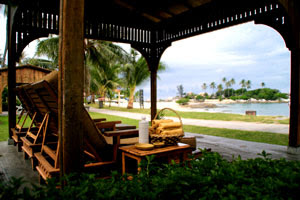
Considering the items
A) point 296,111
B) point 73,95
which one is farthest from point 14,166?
point 296,111

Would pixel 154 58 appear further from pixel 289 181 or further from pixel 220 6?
pixel 289 181

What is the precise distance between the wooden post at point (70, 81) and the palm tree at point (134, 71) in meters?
17.1

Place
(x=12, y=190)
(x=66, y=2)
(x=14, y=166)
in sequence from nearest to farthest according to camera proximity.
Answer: (x=12, y=190), (x=66, y=2), (x=14, y=166)

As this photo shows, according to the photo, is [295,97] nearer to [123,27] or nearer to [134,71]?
[123,27]

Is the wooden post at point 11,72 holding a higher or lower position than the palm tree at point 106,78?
lower

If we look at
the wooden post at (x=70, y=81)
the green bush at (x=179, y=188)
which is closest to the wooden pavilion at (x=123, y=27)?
the wooden post at (x=70, y=81)

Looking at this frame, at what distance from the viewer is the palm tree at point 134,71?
746 inches

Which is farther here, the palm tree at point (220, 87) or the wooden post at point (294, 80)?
the palm tree at point (220, 87)

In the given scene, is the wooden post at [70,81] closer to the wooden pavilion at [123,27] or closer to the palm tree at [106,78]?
the wooden pavilion at [123,27]

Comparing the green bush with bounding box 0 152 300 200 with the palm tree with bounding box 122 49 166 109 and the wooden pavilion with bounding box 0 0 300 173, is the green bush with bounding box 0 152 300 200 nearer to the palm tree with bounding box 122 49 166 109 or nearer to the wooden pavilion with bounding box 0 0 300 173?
the wooden pavilion with bounding box 0 0 300 173

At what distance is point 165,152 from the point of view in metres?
2.37

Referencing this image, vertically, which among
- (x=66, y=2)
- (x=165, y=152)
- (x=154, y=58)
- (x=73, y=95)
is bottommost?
(x=165, y=152)

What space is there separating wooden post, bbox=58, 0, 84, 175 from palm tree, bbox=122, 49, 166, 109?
1706 cm

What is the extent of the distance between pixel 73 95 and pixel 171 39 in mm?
5820
